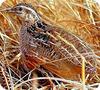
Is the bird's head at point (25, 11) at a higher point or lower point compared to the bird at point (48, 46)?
higher

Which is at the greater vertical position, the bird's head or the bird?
the bird's head

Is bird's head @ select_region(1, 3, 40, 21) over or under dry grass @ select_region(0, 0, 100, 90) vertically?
over

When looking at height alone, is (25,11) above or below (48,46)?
above

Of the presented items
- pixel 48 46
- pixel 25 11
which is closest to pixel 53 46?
pixel 48 46

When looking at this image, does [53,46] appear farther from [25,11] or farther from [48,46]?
[25,11]

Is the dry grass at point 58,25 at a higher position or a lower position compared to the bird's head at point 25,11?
lower

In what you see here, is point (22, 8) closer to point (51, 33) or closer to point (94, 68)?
point (51, 33)
